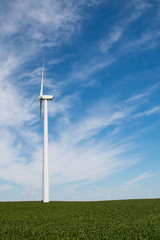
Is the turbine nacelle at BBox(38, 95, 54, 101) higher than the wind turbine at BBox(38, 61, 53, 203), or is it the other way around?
the turbine nacelle at BBox(38, 95, 54, 101)

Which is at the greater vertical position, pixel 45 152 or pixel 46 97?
pixel 46 97

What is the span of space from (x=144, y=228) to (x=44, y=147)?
101 feet

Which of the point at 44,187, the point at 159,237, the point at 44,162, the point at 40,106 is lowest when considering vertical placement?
the point at 159,237

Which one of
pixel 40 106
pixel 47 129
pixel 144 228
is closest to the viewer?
pixel 144 228

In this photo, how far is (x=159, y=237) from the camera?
1680cm

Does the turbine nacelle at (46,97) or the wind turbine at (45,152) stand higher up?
the turbine nacelle at (46,97)

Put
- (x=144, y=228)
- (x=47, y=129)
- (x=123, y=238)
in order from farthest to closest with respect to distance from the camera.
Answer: (x=47, y=129) → (x=144, y=228) → (x=123, y=238)

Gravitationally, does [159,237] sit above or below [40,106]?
below

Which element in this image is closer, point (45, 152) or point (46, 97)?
point (45, 152)

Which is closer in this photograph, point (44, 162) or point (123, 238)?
point (123, 238)

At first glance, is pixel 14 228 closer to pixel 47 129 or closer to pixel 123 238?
pixel 123 238

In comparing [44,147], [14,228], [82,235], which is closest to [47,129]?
[44,147]

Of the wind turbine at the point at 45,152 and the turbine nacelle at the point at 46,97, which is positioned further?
the turbine nacelle at the point at 46,97

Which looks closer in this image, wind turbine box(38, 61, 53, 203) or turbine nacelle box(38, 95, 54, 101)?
wind turbine box(38, 61, 53, 203)
